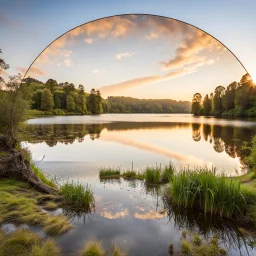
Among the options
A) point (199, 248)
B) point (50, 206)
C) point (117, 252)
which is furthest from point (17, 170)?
point (199, 248)

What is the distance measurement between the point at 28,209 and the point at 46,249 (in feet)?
6.03

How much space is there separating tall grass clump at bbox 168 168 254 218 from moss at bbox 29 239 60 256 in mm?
3745

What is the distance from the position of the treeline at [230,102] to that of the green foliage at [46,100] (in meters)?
65.3

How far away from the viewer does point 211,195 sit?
6.37 metres

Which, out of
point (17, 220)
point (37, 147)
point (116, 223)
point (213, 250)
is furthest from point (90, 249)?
point (37, 147)

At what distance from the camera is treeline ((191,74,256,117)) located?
74863 mm

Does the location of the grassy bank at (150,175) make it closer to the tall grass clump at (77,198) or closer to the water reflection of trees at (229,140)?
the tall grass clump at (77,198)

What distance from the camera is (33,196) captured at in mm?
6879

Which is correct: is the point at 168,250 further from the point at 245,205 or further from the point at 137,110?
the point at 137,110

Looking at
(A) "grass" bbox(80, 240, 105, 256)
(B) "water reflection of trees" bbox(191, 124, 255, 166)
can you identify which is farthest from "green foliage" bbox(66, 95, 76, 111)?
(A) "grass" bbox(80, 240, 105, 256)

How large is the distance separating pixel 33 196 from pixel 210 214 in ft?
16.7

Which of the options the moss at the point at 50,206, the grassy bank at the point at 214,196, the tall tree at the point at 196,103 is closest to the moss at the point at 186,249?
the grassy bank at the point at 214,196

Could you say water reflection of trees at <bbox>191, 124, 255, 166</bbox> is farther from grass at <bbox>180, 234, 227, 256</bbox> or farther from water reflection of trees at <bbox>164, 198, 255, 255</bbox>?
grass at <bbox>180, 234, 227, 256</bbox>

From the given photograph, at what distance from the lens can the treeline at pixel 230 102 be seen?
74.9 m
